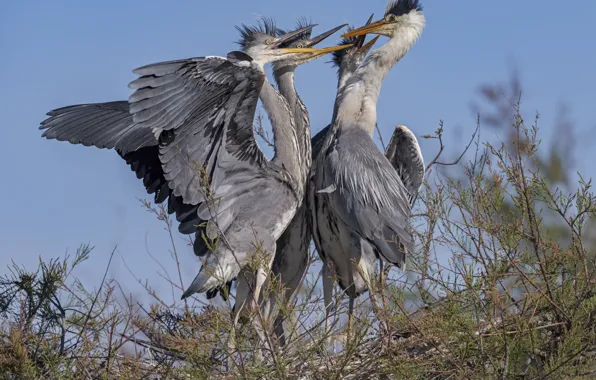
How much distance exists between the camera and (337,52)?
5980 mm

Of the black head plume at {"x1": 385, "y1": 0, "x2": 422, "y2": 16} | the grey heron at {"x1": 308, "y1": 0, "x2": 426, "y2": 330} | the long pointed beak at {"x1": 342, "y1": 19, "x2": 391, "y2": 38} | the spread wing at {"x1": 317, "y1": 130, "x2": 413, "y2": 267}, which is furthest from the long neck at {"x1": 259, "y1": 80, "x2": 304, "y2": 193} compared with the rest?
the black head plume at {"x1": 385, "y1": 0, "x2": 422, "y2": 16}

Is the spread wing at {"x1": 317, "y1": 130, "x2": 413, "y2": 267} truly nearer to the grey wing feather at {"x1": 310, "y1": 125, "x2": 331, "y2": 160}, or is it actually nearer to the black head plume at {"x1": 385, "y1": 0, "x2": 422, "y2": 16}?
the grey wing feather at {"x1": 310, "y1": 125, "x2": 331, "y2": 160}

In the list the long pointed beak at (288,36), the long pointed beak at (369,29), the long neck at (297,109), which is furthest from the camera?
the long pointed beak at (288,36)

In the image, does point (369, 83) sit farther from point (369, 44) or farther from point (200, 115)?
point (200, 115)

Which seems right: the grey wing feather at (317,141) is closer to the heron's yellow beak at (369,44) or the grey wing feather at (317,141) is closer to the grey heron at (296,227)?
the grey heron at (296,227)

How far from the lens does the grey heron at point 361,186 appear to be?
4.77m

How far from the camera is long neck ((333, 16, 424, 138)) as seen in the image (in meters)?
5.24

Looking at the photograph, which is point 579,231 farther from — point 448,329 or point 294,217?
point 294,217

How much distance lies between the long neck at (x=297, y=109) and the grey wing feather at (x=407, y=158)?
20.0 inches

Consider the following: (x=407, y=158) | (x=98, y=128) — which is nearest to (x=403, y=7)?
(x=407, y=158)

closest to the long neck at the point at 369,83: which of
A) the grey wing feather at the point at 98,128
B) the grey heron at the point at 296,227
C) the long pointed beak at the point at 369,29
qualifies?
the long pointed beak at the point at 369,29

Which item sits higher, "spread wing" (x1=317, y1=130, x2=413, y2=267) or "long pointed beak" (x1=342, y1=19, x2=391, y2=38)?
"long pointed beak" (x1=342, y1=19, x2=391, y2=38)

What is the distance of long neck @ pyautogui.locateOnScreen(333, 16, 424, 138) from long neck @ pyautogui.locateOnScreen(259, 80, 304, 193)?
26cm

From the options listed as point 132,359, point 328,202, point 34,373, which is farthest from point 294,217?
point 34,373
